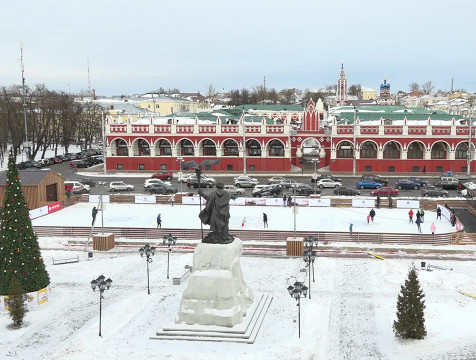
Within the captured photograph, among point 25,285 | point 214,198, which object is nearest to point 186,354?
point 214,198

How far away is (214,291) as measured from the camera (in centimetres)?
1908

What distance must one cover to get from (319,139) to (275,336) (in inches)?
1929

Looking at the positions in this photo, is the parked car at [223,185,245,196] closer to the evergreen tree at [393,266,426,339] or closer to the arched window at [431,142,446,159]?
the arched window at [431,142,446,159]

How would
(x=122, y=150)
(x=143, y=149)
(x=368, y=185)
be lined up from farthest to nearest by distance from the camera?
1. (x=143, y=149)
2. (x=122, y=150)
3. (x=368, y=185)

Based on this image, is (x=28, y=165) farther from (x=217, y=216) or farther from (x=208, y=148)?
(x=217, y=216)

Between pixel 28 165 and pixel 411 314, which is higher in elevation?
pixel 28 165

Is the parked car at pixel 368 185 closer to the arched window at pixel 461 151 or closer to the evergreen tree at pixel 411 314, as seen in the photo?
the arched window at pixel 461 151

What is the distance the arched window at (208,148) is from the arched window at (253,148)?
14.0 feet

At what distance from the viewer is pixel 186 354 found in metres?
17.4

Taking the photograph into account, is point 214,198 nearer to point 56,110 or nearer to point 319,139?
point 319,139

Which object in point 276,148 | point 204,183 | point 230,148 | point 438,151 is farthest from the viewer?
point 230,148

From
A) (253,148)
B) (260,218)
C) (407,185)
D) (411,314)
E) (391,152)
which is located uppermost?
(253,148)

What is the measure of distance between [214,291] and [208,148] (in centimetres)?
4839

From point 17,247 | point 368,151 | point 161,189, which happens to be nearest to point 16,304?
point 17,247
